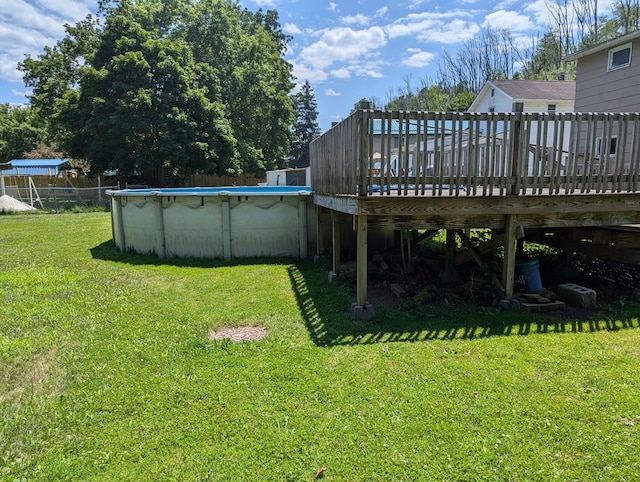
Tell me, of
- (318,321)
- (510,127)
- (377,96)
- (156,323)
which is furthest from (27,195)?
(377,96)

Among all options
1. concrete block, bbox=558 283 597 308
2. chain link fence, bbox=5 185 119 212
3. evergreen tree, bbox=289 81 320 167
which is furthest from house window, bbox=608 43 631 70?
evergreen tree, bbox=289 81 320 167

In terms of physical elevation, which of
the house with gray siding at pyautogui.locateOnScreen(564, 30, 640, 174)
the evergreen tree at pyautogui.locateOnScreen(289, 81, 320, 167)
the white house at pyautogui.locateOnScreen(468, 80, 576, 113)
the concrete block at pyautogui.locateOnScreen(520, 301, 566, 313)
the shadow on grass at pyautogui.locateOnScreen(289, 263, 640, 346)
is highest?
the evergreen tree at pyautogui.locateOnScreen(289, 81, 320, 167)

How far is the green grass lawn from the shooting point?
2.22m

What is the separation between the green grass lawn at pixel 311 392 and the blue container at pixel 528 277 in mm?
795

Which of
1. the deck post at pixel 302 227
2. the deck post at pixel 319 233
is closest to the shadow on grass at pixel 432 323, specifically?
the deck post at pixel 319 233

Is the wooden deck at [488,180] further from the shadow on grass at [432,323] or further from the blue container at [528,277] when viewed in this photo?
the blue container at [528,277]

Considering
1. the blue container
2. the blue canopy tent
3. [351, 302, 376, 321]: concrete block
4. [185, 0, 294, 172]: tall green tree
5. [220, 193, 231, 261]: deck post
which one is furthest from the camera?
[185, 0, 294, 172]: tall green tree

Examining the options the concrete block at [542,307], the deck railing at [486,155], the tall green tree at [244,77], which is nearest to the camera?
the deck railing at [486,155]

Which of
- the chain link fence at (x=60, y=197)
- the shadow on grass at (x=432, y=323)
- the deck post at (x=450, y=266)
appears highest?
the chain link fence at (x=60, y=197)

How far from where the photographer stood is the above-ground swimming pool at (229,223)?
25.1ft

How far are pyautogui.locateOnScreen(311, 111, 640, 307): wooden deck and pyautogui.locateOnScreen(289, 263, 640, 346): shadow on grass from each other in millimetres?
380

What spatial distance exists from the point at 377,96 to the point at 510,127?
55.5m

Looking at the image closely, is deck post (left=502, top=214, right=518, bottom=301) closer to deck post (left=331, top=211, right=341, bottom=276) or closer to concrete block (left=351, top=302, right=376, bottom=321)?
concrete block (left=351, top=302, right=376, bottom=321)

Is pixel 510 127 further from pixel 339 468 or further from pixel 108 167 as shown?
pixel 108 167
